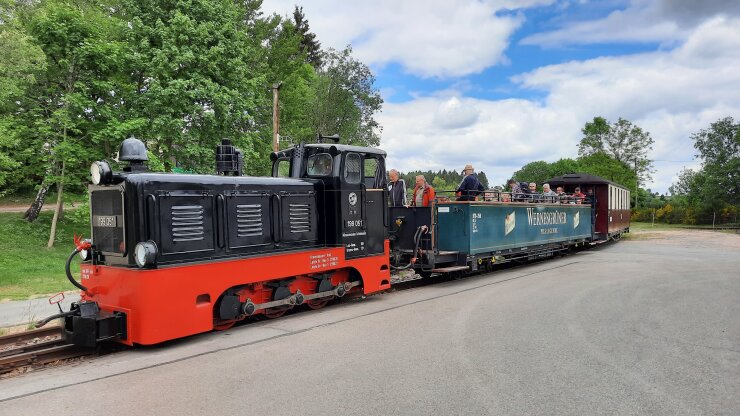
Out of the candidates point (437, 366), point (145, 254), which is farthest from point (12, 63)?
point (437, 366)

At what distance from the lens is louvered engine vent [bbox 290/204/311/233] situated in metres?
7.96

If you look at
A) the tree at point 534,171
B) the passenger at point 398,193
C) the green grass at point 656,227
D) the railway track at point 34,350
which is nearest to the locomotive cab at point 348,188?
the passenger at point 398,193

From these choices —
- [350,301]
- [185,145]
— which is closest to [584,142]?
[185,145]

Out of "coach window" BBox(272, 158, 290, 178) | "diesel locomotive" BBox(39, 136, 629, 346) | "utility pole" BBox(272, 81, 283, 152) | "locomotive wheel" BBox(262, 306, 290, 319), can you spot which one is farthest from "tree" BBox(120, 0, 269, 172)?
"locomotive wheel" BBox(262, 306, 290, 319)

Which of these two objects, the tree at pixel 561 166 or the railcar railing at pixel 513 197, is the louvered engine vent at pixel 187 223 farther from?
the tree at pixel 561 166

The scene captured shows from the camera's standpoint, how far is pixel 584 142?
210 ft

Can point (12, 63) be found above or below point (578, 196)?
above

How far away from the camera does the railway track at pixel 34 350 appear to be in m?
5.58

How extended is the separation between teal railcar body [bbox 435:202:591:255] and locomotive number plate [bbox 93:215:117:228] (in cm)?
717

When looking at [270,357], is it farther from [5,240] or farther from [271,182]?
[5,240]

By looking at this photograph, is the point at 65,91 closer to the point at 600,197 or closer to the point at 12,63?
the point at 12,63

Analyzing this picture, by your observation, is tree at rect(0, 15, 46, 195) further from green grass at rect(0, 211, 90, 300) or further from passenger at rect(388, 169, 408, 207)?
passenger at rect(388, 169, 408, 207)

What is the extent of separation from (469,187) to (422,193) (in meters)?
1.48

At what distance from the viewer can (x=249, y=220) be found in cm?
727
